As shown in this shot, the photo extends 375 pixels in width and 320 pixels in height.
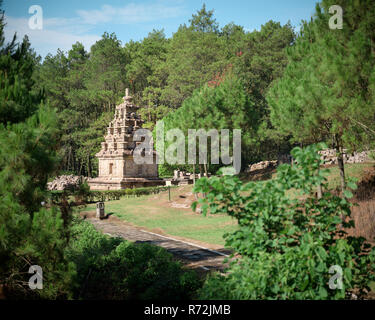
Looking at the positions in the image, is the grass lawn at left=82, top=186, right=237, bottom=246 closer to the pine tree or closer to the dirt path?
the dirt path

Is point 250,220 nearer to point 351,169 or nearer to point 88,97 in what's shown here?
point 351,169

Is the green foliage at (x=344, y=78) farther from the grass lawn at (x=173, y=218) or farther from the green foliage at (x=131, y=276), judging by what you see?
the green foliage at (x=131, y=276)

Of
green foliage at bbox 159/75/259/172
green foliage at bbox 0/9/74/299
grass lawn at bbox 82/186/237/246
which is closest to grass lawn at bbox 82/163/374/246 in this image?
grass lawn at bbox 82/186/237/246

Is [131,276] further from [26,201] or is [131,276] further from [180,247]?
[180,247]

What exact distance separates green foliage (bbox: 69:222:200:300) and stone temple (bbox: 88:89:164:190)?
27465mm

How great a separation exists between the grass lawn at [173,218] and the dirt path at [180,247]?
38.4 inches

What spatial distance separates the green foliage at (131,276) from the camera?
25.5ft

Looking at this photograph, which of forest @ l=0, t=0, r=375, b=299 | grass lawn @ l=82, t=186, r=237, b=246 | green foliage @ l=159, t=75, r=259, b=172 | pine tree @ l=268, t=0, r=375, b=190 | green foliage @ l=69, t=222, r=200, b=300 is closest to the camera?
forest @ l=0, t=0, r=375, b=299

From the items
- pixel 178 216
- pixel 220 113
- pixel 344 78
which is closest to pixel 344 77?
pixel 344 78

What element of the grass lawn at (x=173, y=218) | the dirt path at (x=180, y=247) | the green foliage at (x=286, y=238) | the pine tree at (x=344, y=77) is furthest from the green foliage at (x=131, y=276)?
the pine tree at (x=344, y=77)

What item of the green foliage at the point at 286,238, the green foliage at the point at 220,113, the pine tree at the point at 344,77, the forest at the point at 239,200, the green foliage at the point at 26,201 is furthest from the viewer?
the green foliage at the point at 220,113

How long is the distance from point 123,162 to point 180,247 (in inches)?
997

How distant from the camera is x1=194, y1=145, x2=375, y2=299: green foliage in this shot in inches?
186
